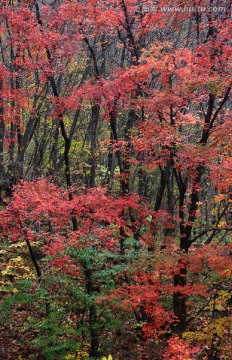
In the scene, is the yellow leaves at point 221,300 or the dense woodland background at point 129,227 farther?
the dense woodland background at point 129,227

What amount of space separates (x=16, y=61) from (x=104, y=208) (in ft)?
20.7

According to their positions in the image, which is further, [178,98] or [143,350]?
[143,350]

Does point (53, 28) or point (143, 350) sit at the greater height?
point (53, 28)

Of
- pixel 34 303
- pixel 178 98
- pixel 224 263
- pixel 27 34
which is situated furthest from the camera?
pixel 34 303

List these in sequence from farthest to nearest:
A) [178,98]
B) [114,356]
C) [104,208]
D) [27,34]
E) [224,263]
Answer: [27,34] → [114,356] → [104,208] → [178,98] → [224,263]

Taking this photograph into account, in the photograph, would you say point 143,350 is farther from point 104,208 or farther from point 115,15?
point 115,15

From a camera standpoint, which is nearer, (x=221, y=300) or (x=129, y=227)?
(x=221, y=300)

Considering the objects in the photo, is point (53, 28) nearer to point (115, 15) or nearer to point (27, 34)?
point (27, 34)

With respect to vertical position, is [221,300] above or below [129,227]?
below

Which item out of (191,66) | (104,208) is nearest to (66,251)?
(104,208)

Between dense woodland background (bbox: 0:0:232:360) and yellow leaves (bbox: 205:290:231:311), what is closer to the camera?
yellow leaves (bbox: 205:290:231:311)

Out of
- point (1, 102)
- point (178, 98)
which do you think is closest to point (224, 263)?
point (178, 98)

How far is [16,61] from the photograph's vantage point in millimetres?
11922

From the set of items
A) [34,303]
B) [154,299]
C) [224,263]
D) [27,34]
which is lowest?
[34,303]
